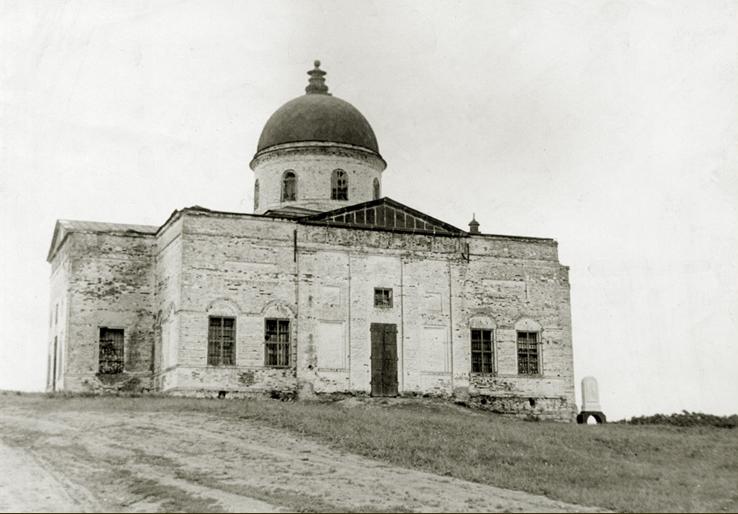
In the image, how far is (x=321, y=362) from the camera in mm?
31859

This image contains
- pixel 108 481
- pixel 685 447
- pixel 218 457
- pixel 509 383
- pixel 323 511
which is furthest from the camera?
pixel 509 383

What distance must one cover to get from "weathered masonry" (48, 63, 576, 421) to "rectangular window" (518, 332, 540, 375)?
0.06 meters

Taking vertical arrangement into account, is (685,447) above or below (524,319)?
below

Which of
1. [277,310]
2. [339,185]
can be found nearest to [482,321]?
[339,185]

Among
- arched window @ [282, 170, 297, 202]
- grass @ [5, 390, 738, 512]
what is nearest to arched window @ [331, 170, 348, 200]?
arched window @ [282, 170, 297, 202]

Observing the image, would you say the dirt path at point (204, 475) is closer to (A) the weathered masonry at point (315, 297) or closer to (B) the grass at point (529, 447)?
(B) the grass at point (529, 447)

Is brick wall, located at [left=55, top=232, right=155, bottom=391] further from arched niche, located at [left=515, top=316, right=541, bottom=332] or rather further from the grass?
arched niche, located at [left=515, top=316, right=541, bottom=332]

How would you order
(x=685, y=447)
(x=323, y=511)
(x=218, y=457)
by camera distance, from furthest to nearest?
(x=685, y=447) < (x=218, y=457) < (x=323, y=511)

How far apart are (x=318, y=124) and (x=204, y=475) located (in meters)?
20.3

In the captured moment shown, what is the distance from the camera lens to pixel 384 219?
33.9 m

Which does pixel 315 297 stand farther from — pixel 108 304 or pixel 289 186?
pixel 108 304

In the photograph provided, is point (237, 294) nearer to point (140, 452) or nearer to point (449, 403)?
point (449, 403)

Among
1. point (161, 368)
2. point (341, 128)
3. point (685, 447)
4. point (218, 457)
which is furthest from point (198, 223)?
point (685, 447)

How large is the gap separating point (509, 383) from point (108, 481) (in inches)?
752
